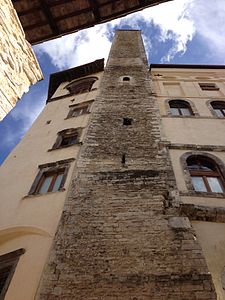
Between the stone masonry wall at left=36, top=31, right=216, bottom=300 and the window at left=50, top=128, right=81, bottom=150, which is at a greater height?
the window at left=50, top=128, right=81, bottom=150

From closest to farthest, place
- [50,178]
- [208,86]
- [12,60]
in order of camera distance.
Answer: [12,60] < [50,178] < [208,86]

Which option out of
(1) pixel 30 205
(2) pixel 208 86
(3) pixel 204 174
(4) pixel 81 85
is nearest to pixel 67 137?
(1) pixel 30 205

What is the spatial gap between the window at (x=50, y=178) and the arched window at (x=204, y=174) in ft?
11.7

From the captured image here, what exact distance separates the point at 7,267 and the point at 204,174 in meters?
5.41

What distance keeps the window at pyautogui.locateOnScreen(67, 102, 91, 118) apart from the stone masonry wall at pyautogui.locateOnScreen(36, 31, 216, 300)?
2199 mm

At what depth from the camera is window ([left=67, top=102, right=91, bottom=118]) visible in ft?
39.3

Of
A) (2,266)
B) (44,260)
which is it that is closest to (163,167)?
(44,260)

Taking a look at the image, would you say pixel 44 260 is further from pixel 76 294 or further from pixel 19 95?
pixel 19 95

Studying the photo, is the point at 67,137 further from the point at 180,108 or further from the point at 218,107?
the point at 218,107

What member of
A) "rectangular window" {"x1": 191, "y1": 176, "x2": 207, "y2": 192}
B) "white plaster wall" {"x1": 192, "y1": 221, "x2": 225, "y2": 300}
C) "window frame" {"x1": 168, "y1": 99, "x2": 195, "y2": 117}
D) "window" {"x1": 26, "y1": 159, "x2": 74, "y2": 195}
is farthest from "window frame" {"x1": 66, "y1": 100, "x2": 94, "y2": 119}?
"white plaster wall" {"x1": 192, "y1": 221, "x2": 225, "y2": 300}

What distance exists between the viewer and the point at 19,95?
350cm

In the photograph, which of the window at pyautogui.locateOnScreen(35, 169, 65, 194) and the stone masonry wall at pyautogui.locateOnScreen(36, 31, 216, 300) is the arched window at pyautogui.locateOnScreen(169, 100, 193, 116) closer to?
the stone masonry wall at pyautogui.locateOnScreen(36, 31, 216, 300)

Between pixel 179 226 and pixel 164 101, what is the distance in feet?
23.1

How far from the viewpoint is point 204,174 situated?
771 centimetres
